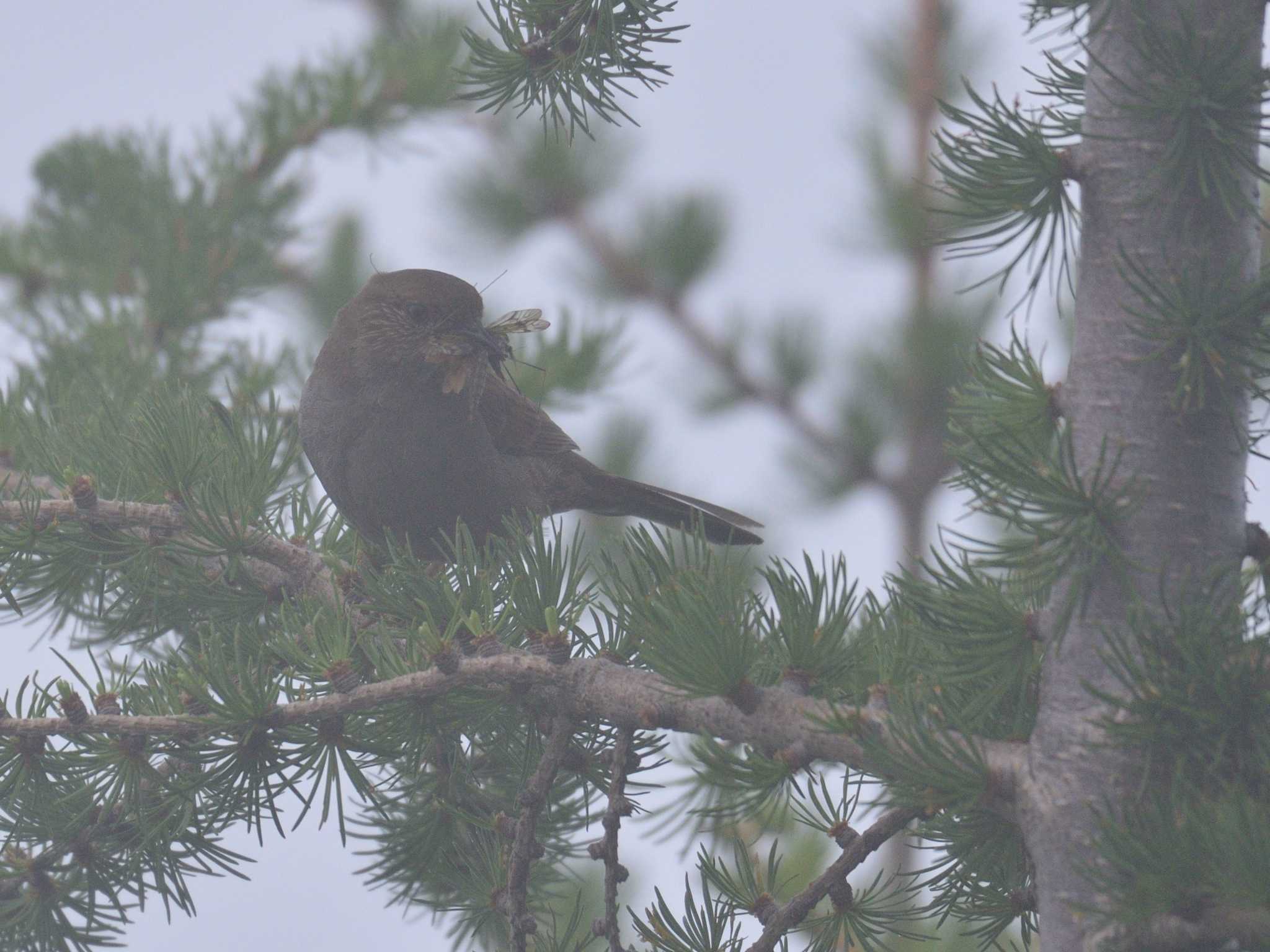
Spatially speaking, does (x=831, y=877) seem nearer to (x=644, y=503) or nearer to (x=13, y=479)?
(x=13, y=479)

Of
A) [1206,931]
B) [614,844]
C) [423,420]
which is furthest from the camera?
[423,420]

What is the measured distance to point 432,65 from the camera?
138 inches

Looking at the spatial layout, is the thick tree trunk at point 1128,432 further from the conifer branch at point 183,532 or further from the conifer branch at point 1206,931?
the conifer branch at point 183,532

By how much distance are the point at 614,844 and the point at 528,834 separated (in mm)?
122

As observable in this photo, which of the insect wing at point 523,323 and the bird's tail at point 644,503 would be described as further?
the bird's tail at point 644,503

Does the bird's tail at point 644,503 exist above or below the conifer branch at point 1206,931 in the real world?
above

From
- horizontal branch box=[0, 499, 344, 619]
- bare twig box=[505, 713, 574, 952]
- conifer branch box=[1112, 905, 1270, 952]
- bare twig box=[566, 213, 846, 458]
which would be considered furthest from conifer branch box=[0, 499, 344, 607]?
bare twig box=[566, 213, 846, 458]

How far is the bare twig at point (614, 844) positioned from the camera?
136cm

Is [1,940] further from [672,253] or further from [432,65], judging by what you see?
[672,253]

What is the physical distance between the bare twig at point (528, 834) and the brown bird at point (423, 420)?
961 mm

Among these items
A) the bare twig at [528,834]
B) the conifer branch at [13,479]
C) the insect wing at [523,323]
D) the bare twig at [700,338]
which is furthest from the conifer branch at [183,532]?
the bare twig at [700,338]

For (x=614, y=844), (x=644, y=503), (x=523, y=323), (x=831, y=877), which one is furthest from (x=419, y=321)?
(x=831, y=877)

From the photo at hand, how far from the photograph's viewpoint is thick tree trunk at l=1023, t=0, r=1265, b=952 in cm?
118

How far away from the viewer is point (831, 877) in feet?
Result: 4.58
